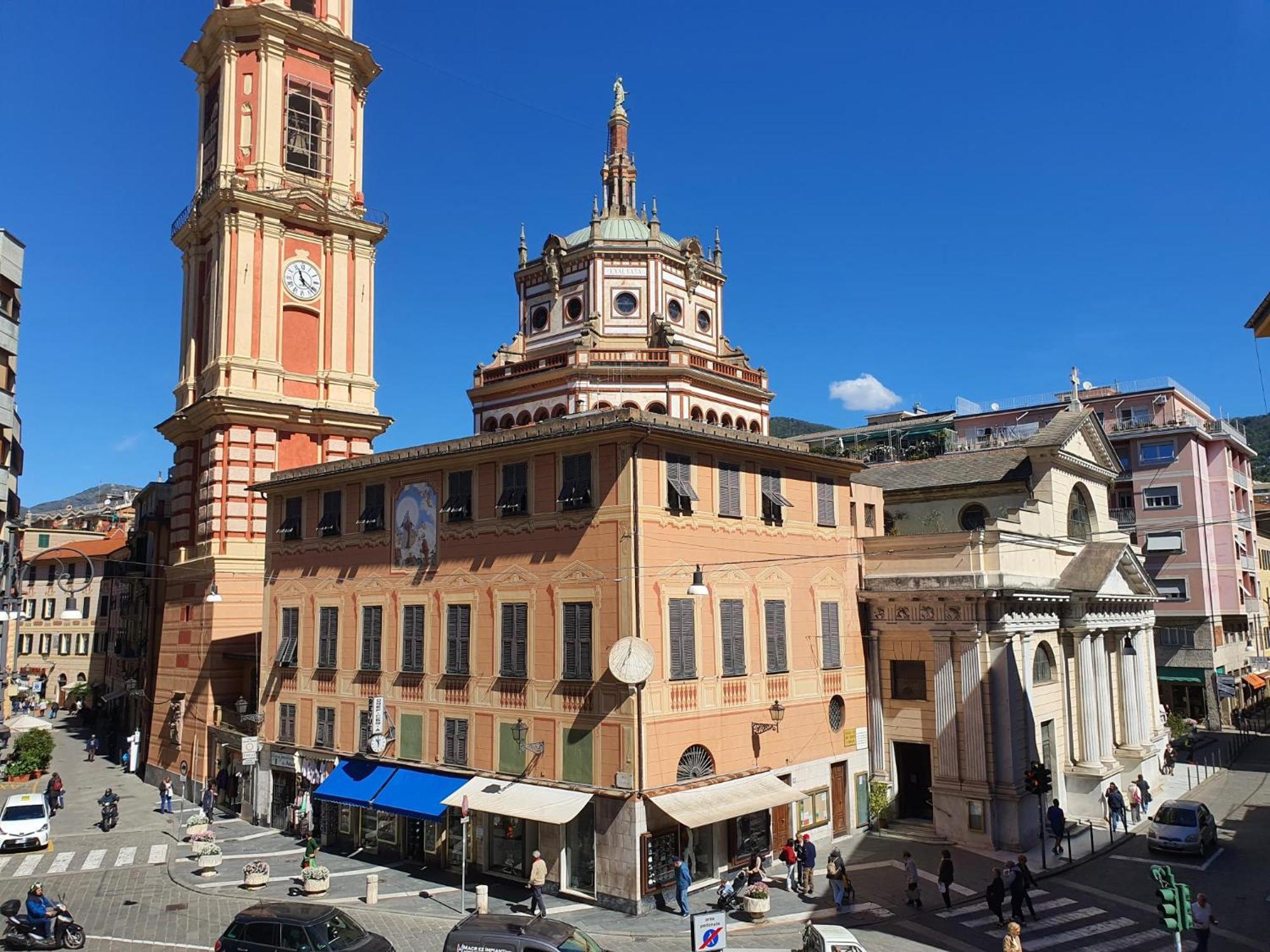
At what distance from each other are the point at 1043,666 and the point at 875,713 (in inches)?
274

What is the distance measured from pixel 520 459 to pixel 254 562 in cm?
2003

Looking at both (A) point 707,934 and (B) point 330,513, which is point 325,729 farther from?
(A) point 707,934

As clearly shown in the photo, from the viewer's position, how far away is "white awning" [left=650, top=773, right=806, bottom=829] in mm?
25062

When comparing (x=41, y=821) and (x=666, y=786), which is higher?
(x=666, y=786)

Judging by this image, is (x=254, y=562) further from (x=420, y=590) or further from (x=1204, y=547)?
(x=1204, y=547)

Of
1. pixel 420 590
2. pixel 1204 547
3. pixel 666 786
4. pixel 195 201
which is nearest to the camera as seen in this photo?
pixel 666 786

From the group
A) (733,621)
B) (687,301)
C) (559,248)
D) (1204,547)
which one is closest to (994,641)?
(733,621)

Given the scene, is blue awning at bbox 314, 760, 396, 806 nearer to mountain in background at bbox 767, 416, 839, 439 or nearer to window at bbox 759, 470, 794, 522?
window at bbox 759, 470, 794, 522

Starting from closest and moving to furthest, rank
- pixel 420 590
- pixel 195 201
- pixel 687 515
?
1. pixel 687 515
2. pixel 420 590
3. pixel 195 201

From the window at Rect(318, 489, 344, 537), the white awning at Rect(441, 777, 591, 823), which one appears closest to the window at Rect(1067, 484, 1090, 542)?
the white awning at Rect(441, 777, 591, 823)

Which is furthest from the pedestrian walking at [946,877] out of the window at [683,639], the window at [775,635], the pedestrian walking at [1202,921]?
the window at [683,639]

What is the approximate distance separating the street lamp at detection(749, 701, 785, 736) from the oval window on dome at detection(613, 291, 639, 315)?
28676mm

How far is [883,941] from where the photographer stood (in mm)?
22922

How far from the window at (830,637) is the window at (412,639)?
43.7ft
